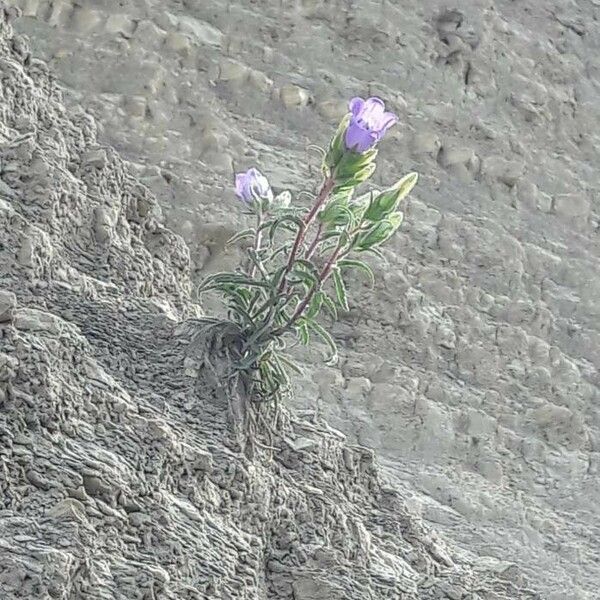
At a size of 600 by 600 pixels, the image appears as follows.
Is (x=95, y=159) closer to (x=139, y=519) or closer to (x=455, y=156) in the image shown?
(x=139, y=519)

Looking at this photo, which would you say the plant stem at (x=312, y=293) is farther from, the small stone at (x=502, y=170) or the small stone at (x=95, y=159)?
the small stone at (x=502, y=170)

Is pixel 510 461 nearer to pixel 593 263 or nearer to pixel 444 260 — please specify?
pixel 444 260

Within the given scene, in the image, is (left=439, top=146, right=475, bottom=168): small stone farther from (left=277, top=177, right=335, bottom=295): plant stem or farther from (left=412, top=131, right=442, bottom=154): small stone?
(left=277, top=177, right=335, bottom=295): plant stem

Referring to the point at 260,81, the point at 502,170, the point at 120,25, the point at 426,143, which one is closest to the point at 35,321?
the point at 120,25

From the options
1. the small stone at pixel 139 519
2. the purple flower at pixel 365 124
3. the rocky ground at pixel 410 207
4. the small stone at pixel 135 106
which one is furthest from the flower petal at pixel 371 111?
the small stone at pixel 135 106

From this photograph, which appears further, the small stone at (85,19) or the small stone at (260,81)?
the small stone at (260,81)

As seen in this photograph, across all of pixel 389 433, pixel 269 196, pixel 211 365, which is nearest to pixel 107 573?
pixel 211 365
